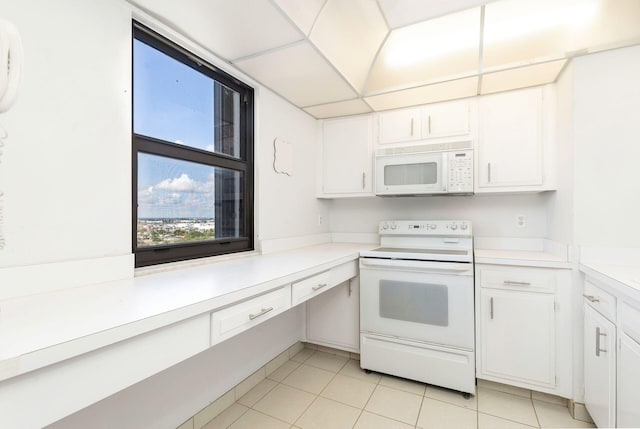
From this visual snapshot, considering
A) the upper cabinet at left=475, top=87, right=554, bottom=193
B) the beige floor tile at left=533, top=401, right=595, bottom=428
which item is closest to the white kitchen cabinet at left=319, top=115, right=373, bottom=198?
the upper cabinet at left=475, top=87, right=554, bottom=193

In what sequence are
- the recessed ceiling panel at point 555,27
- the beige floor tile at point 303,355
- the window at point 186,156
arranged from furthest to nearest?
the beige floor tile at point 303,355 < the recessed ceiling panel at point 555,27 < the window at point 186,156

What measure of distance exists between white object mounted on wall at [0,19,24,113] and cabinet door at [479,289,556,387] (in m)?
2.41

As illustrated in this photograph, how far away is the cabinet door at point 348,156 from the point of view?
274cm

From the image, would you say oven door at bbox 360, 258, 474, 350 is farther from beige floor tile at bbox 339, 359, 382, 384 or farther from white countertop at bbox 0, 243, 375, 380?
white countertop at bbox 0, 243, 375, 380

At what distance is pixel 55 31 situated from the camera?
1.10 metres

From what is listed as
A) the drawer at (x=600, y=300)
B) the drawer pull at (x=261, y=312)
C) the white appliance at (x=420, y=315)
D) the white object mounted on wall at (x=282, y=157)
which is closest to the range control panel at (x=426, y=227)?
the white appliance at (x=420, y=315)

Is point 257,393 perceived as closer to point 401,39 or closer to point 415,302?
point 415,302

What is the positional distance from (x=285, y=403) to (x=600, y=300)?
1.86m

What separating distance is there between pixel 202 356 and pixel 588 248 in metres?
2.34

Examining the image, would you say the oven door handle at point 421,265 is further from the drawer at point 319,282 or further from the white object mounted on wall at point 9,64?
the white object mounted on wall at point 9,64

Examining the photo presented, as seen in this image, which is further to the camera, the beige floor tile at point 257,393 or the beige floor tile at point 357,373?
the beige floor tile at point 357,373

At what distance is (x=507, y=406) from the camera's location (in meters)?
1.86

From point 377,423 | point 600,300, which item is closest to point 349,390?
point 377,423

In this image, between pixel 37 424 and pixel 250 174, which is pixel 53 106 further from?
pixel 250 174
